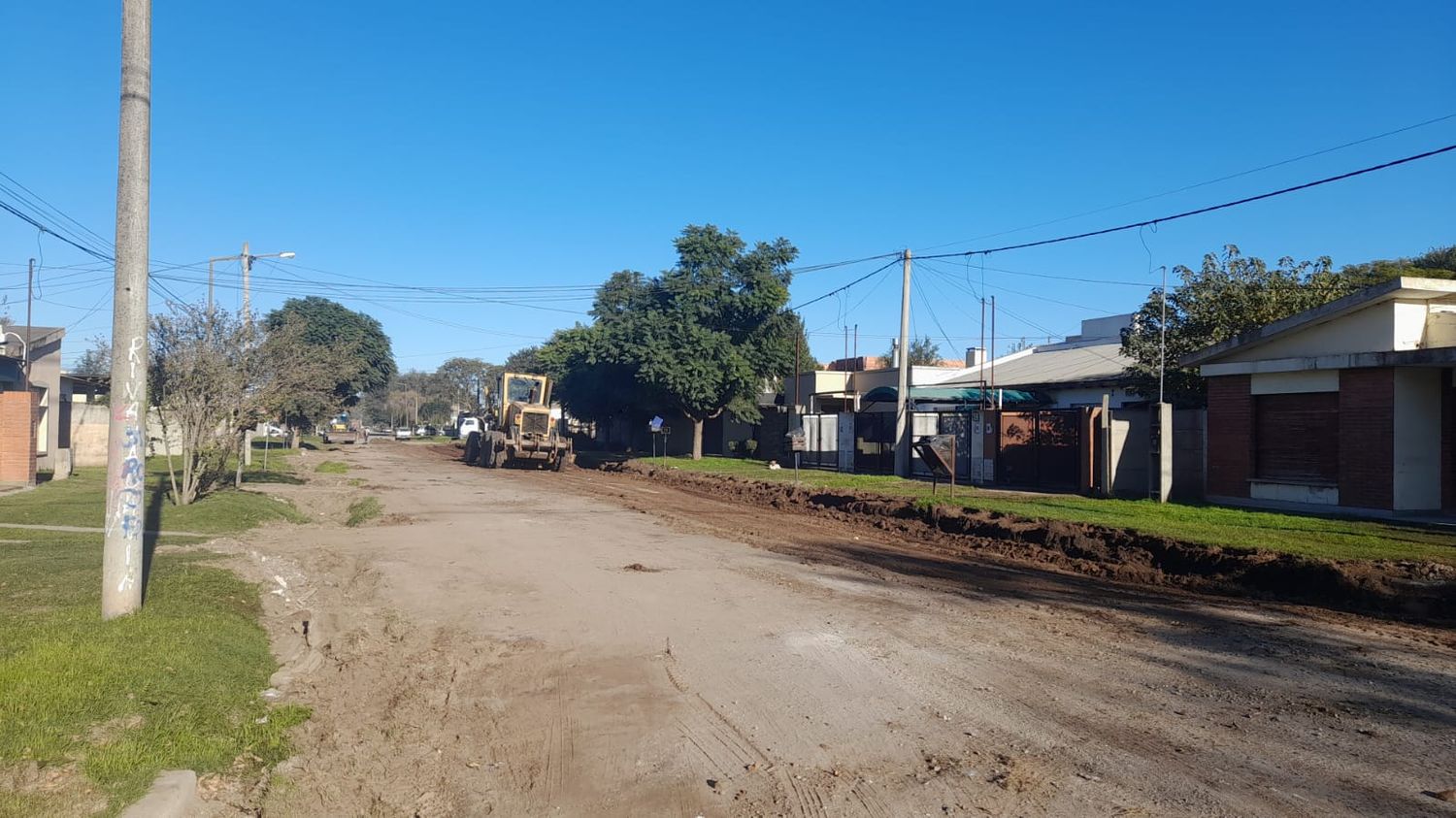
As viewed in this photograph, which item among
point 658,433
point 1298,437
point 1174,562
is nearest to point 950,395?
point 1298,437

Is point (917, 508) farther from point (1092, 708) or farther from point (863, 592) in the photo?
point (1092, 708)

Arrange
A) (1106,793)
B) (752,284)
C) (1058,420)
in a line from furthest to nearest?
(752,284)
(1058,420)
(1106,793)

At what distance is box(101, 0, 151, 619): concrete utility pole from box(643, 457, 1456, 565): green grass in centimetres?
1377

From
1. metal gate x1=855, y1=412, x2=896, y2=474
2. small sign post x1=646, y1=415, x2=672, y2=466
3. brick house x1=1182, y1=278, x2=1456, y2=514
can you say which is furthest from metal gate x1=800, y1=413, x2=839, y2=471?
brick house x1=1182, y1=278, x2=1456, y2=514

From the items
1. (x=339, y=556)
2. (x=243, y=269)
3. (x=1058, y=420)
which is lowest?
(x=339, y=556)

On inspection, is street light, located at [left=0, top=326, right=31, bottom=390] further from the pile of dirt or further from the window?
the window

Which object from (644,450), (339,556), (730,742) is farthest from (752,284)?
(730,742)

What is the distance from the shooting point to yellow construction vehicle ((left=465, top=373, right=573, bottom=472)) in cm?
3853

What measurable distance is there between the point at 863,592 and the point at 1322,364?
12805 millimetres

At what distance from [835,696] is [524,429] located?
32540 mm

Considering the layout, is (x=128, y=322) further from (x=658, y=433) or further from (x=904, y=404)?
(x=658, y=433)

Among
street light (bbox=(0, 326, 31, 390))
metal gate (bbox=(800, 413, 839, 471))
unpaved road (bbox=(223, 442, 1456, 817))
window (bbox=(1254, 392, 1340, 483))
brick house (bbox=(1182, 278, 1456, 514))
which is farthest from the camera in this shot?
metal gate (bbox=(800, 413, 839, 471))

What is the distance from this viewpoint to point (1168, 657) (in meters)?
8.31

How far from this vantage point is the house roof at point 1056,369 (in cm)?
3550
